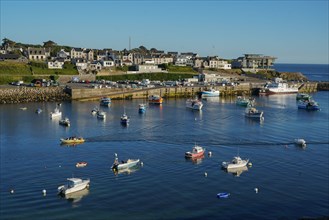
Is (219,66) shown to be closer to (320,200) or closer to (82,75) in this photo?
(82,75)

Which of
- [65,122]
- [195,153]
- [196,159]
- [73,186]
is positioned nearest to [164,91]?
[65,122]

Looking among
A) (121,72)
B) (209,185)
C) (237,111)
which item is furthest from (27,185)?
(121,72)

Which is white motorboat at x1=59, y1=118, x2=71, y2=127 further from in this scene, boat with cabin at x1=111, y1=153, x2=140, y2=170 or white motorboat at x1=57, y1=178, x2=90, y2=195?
white motorboat at x1=57, y1=178, x2=90, y2=195

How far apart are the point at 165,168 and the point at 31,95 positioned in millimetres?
40677

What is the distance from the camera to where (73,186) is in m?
25.6

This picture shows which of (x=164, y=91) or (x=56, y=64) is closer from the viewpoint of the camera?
(x=164, y=91)

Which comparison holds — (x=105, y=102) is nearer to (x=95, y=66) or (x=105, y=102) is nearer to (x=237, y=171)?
(x=95, y=66)

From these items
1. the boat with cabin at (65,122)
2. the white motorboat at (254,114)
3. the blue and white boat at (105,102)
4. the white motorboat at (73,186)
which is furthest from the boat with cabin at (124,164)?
the blue and white boat at (105,102)

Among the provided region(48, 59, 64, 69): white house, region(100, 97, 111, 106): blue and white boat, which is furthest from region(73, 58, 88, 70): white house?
region(100, 97, 111, 106): blue and white boat

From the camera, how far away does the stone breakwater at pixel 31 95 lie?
63.9 m

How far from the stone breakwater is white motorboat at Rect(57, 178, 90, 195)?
40.6 meters

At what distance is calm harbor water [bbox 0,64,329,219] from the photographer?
23578 millimetres

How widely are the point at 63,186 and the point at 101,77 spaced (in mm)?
61743

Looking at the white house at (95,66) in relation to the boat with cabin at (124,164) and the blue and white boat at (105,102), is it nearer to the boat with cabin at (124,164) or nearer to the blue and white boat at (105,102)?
the blue and white boat at (105,102)
